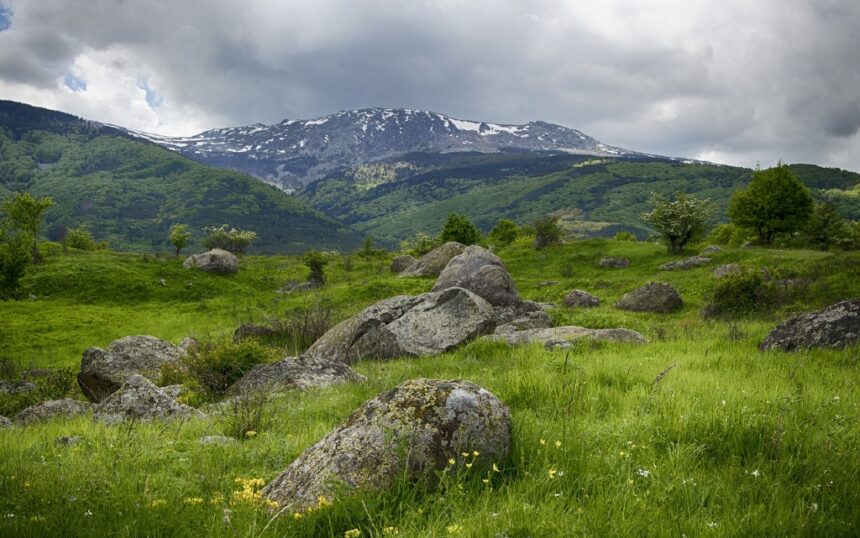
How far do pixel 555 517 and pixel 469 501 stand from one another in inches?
32.2

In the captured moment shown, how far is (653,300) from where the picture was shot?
30.6m

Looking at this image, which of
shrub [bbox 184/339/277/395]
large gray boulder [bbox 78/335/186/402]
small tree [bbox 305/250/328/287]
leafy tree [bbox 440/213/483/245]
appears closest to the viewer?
shrub [bbox 184/339/277/395]

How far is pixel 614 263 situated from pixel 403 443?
2058 inches

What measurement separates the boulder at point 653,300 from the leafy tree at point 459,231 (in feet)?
163

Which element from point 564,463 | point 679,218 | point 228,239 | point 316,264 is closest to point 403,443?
point 564,463

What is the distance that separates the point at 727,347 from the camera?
12.3 metres

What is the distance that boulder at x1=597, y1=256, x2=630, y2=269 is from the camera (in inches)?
2056

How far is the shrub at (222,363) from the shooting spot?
15125 millimetres

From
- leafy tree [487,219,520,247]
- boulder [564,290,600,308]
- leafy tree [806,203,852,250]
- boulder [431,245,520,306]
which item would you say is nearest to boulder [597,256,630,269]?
boulder [564,290,600,308]

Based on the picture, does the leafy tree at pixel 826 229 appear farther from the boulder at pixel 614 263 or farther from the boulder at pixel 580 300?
the boulder at pixel 580 300

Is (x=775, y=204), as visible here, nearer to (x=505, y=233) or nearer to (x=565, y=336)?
(x=505, y=233)

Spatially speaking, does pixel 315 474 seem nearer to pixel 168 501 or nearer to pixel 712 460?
pixel 168 501

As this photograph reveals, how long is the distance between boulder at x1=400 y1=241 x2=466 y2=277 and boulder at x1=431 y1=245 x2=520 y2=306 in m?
24.2

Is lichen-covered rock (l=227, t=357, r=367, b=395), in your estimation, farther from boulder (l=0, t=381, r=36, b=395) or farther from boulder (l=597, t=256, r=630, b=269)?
boulder (l=597, t=256, r=630, b=269)
